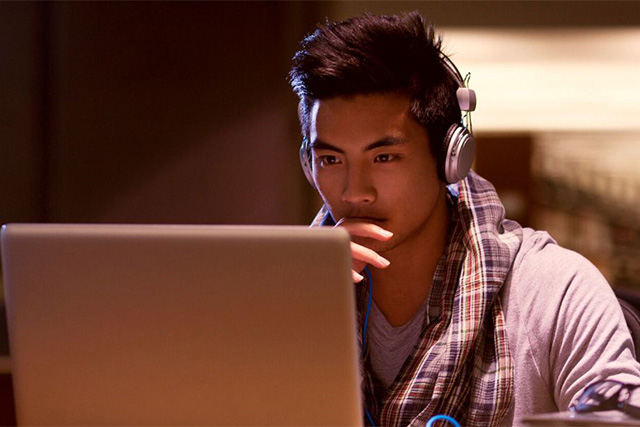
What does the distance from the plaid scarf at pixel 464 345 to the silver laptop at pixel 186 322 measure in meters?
0.51

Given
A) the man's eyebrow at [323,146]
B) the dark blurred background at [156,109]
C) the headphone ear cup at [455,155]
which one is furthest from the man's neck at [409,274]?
the dark blurred background at [156,109]

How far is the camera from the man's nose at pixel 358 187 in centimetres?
138

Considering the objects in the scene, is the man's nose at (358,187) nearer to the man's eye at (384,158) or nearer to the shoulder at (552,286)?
the man's eye at (384,158)

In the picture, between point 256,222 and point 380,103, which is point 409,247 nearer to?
point 380,103

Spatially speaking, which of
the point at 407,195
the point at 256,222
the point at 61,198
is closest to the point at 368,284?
the point at 407,195

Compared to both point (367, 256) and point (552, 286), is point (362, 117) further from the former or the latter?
point (552, 286)

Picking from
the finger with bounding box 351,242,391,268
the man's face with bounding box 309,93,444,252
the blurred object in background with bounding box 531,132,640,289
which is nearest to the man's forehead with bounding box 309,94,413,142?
the man's face with bounding box 309,93,444,252

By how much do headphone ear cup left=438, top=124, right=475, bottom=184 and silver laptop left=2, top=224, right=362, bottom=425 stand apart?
0.68 meters

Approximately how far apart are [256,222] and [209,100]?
0.58 meters

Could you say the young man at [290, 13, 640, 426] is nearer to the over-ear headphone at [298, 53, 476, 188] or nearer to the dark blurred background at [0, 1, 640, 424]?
the over-ear headphone at [298, 53, 476, 188]

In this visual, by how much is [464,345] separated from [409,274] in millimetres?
245

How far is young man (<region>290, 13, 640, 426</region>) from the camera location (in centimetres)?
127

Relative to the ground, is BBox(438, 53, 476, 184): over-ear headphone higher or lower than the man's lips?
higher

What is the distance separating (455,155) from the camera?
54.9 inches
